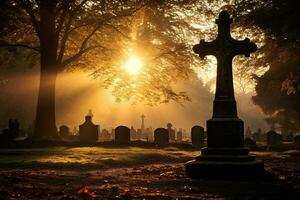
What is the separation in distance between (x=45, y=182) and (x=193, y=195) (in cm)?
333

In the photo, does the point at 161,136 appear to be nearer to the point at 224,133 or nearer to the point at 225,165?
the point at 224,133

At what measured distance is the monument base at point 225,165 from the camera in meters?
10.7

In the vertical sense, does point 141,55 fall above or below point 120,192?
above

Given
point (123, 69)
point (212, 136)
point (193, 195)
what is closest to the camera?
point (193, 195)

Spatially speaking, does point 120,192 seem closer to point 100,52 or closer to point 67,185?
point 67,185

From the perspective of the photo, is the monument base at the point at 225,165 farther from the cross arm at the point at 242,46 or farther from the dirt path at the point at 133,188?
the cross arm at the point at 242,46

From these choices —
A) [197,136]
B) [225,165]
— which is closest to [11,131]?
[197,136]

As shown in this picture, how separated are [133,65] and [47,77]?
17.8ft

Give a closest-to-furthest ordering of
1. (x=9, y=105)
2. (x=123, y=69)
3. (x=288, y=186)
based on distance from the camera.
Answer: (x=288, y=186) → (x=123, y=69) → (x=9, y=105)

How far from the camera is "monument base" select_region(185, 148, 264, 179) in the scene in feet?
35.0

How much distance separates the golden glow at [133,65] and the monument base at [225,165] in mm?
16449

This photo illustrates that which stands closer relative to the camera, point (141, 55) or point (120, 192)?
point (120, 192)

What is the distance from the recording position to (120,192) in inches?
319

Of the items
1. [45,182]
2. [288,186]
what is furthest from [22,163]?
[288,186]
